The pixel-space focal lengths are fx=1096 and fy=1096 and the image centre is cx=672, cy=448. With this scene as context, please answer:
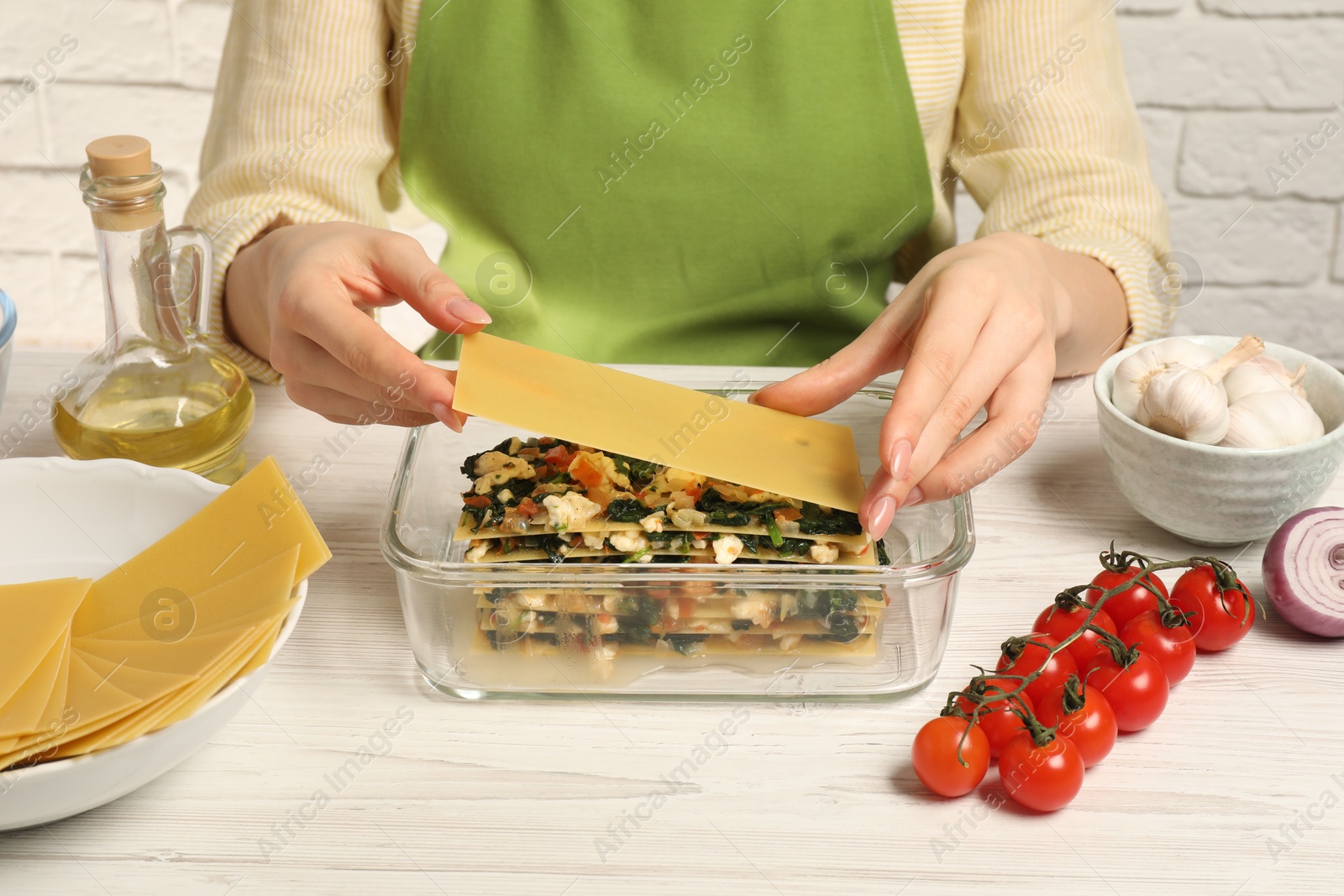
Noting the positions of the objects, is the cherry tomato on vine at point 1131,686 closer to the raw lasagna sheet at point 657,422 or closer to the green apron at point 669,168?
the raw lasagna sheet at point 657,422

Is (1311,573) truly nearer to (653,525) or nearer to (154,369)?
(653,525)

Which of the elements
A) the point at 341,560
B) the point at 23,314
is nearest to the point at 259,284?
the point at 341,560

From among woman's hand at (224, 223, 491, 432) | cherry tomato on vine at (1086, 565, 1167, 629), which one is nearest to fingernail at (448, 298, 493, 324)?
woman's hand at (224, 223, 491, 432)

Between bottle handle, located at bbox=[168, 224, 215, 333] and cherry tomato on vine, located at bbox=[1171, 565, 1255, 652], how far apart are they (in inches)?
31.3

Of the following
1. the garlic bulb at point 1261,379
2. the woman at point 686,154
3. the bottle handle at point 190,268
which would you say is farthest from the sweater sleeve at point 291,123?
the garlic bulb at point 1261,379

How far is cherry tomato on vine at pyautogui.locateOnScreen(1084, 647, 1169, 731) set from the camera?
2.28 ft

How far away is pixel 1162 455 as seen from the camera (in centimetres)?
84

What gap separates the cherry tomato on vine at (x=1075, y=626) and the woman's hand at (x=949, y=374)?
107mm

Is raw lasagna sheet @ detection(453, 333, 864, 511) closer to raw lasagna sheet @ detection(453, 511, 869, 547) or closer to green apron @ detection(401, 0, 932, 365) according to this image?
raw lasagna sheet @ detection(453, 511, 869, 547)

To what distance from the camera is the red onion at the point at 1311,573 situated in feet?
2.55

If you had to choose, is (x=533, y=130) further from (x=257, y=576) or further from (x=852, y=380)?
(x=257, y=576)

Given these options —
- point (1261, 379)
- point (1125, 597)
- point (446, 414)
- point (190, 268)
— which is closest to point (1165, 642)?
point (1125, 597)

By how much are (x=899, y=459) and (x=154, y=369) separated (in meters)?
0.62

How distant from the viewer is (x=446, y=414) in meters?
0.73
